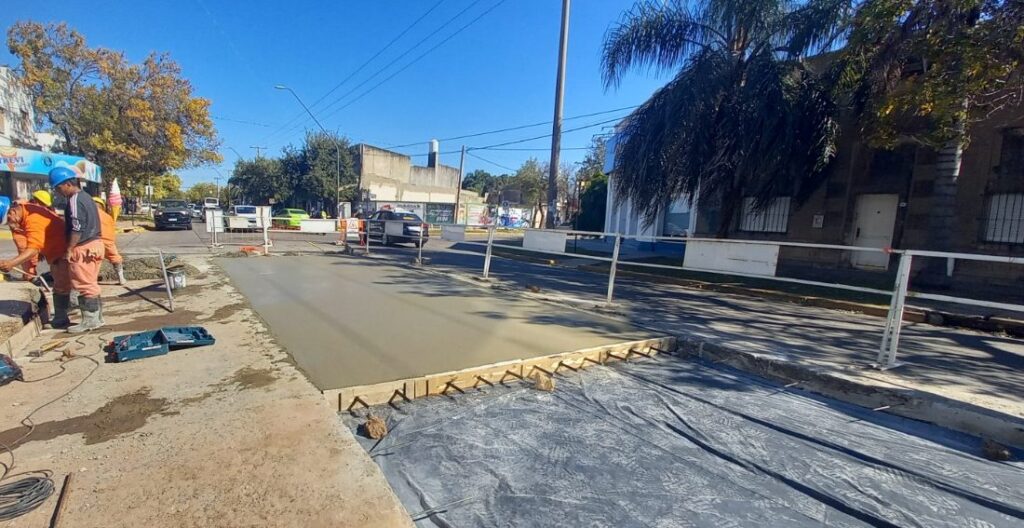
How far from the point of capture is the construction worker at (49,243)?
487 cm

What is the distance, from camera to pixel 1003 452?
3.07 metres

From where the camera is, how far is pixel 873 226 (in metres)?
12.6

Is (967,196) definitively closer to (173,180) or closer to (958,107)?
(958,107)

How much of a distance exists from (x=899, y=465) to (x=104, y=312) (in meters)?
8.48

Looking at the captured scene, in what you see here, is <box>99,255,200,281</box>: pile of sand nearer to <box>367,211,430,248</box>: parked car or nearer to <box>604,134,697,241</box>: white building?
<box>367,211,430,248</box>: parked car

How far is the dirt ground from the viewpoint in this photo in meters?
2.10

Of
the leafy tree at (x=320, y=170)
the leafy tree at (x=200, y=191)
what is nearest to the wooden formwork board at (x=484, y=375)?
the leafy tree at (x=320, y=170)

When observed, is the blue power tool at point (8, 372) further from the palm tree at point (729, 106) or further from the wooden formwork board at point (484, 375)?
the palm tree at point (729, 106)

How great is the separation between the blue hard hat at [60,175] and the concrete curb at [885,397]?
7.38m

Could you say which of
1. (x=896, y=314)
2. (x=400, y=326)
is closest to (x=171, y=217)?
(x=400, y=326)

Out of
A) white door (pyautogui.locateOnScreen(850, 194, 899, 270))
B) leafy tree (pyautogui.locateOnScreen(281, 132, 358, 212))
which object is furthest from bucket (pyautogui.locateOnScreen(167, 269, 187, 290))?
leafy tree (pyautogui.locateOnScreen(281, 132, 358, 212))

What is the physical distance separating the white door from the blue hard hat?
52.7ft

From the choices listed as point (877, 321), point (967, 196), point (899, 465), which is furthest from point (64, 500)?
point (967, 196)

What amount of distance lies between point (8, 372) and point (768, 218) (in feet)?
54.6
